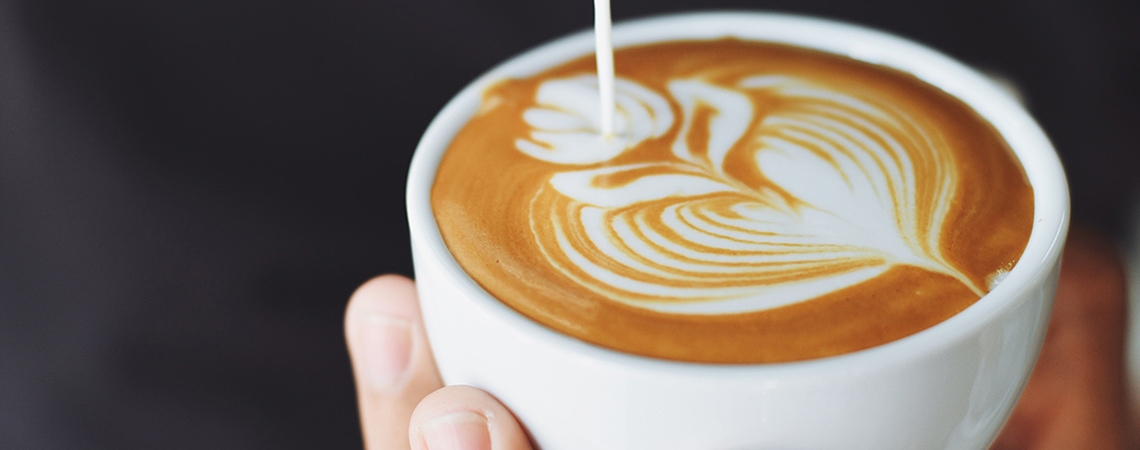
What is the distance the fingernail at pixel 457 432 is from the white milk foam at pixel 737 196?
5.7 inches

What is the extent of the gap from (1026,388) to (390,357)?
36.6 inches

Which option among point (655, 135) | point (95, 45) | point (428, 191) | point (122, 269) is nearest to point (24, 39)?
point (95, 45)

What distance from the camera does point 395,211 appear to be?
1427 millimetres

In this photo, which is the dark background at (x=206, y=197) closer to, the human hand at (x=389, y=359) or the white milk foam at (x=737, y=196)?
the human hand at (x=389, y=359)

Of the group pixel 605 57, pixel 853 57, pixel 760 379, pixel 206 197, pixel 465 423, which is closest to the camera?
pixel 760 379

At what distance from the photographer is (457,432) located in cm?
79

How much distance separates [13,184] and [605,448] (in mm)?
977

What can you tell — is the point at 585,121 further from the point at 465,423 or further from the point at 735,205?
the point at 465,423

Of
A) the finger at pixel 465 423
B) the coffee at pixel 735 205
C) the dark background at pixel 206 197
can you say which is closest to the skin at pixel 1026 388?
the finger at pixel 465 423

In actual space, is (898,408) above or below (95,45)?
below

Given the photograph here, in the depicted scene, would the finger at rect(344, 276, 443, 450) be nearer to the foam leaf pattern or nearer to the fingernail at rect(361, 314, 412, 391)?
the fingernail at rect(361, 314, 412, 391)

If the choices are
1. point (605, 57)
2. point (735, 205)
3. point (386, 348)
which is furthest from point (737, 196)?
point (386, 348)

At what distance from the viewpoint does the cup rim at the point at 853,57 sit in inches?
25.5

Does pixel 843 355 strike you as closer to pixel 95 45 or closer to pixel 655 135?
pixel 655 135
